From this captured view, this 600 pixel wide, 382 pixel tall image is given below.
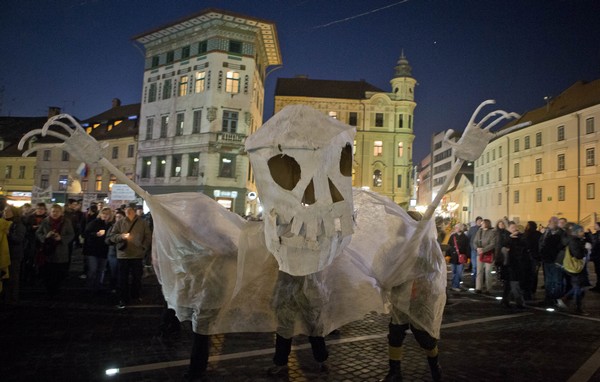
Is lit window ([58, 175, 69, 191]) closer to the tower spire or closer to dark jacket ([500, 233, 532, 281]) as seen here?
the tower spire

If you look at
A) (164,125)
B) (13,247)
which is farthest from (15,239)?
(164,125)

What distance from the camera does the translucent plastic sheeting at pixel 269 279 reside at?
4.05m

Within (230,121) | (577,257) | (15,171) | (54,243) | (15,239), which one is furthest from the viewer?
(15,171)

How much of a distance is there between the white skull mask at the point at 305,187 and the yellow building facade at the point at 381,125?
140 feet

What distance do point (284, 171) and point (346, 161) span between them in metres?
0.57

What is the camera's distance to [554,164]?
36.8 metres

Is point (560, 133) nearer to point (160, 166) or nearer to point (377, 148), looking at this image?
point (377, 148)

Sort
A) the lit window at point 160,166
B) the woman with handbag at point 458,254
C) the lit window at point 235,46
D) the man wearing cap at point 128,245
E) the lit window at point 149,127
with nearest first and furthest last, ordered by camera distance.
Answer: the man wearing cap at point 128,245, the woman with handbag at point 458,254, the lit window at point 235,46, the lit window at point 160,166, the lit window at point 149,127

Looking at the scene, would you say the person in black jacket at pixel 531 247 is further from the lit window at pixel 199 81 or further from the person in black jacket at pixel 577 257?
the lit window at pixel 199 81

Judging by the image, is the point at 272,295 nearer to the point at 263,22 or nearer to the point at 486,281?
the point at 486,281

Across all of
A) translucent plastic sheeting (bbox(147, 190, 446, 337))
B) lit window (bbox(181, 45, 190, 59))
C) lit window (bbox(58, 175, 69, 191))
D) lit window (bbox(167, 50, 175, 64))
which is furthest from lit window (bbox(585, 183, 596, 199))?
lit window (bbox(58, 175, 69, 191))

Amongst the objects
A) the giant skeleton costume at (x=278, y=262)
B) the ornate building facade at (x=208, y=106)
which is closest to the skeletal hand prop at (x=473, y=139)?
the giant skeleton costume at (x=278, y=262)

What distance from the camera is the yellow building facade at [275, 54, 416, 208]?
4578 cm

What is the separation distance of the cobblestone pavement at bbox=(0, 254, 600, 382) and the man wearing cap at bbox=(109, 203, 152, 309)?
0.46m
